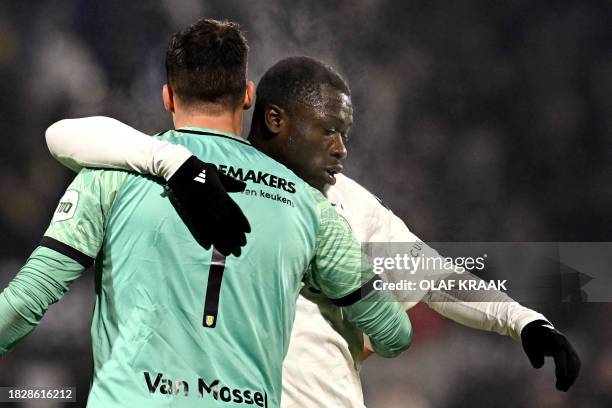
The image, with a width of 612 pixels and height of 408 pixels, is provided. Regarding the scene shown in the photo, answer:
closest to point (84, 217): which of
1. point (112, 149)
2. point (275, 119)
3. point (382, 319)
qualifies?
point (112, 149)

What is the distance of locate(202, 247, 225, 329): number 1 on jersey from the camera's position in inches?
60.6

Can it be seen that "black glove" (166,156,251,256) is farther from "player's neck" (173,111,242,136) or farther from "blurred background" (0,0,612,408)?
"blurred background" (0,0,612,408)

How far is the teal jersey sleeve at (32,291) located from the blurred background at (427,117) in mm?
2335

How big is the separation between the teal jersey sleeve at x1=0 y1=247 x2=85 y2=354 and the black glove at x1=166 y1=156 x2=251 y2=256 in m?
0.21

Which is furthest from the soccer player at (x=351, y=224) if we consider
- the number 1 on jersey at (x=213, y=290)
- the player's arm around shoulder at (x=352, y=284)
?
the number 1 on jersey at (x=213, y=290)

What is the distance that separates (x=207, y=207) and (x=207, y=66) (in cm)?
32

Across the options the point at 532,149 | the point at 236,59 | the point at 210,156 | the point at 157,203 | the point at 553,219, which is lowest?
the point at 157,203

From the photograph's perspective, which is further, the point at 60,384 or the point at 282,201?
the point at 60,384

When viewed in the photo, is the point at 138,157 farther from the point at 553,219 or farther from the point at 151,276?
the point at 553,219

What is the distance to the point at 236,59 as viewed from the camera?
5.78ft

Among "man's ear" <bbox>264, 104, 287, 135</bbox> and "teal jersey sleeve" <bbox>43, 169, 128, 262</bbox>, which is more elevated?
"man's ear" <bbox>264, 104, 287, 135</bbox>

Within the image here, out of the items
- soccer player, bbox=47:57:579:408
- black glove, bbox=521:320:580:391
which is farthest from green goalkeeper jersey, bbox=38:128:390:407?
black glove, bbox=521:320:580:391

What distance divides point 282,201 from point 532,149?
2535 millimetres

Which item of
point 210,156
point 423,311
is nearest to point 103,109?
point 423,311
